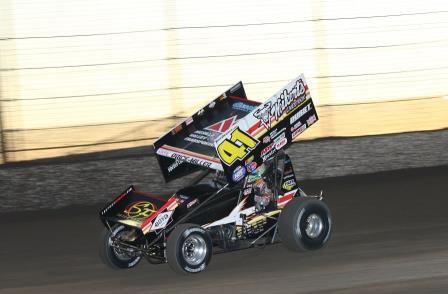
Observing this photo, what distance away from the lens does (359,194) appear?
43.3 feet

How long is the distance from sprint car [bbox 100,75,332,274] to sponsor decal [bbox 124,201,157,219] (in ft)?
0.03

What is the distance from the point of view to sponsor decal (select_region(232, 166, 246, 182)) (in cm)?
898

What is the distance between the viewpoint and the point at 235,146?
9031 mm

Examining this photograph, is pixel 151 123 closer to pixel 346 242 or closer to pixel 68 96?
pixel 68 96

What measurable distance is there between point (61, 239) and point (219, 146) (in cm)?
336

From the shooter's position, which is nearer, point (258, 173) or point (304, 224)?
point (304, 224)

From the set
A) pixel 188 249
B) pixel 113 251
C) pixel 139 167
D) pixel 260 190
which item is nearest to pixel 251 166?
pixel 260 190

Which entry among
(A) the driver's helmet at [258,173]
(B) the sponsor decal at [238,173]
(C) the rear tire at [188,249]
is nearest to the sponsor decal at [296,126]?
(A) the driver's helmet at [258,173]

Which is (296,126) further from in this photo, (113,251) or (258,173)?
(113,251)

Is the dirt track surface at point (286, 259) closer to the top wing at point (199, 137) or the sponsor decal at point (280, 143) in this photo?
the top wing at point (199, 137)

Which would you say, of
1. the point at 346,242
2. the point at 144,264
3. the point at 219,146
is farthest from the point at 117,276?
the point at 346,242

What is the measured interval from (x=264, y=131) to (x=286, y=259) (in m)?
1.37

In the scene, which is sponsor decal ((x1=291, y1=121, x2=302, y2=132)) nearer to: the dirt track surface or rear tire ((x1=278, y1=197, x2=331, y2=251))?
rear tire ((x1=278, y1=197, x2=331, y2=251))

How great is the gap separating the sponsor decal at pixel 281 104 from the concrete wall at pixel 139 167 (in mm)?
4175
